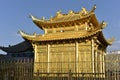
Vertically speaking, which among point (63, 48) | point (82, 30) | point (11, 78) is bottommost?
point (11, 78)

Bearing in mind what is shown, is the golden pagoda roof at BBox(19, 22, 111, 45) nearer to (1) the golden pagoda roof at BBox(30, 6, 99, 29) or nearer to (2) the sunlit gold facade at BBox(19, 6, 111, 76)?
(2) the sunlit gold facade at BBox(19, 6, 111, 76)

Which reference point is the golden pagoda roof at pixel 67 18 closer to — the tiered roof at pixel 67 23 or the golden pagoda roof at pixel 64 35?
the tiered roof at pixel 67 23

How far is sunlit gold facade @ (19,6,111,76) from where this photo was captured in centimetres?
2092

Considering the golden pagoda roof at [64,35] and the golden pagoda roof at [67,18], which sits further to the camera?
the golden pagoda roof at [67,18]

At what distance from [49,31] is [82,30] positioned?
157 inches

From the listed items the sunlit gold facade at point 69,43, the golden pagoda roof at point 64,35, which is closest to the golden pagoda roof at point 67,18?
the sunlit gold facade at point 69,43

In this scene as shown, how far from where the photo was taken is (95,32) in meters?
20.5

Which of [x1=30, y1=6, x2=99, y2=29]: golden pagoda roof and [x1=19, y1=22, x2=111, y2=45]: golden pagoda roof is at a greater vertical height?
[x1=30, y1=6, x2=99, y2=29]: golden pagoda roof

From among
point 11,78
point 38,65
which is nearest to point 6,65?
point 11,78

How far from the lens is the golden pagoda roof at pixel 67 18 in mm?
22156

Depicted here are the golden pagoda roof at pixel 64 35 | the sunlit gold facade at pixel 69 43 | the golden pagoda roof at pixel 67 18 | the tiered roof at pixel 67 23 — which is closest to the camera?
the golden pagoda roof at pixel 64 35

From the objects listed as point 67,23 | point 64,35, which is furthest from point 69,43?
point 67,23

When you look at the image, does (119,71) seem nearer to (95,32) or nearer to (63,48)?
(95,32)

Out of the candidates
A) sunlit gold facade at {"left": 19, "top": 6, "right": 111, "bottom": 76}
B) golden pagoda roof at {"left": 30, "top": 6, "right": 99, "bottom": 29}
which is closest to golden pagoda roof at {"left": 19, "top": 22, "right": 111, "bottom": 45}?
sunlit gold facade at {"left": 19, "top": 6, "right": 111, "bottom": 76}
